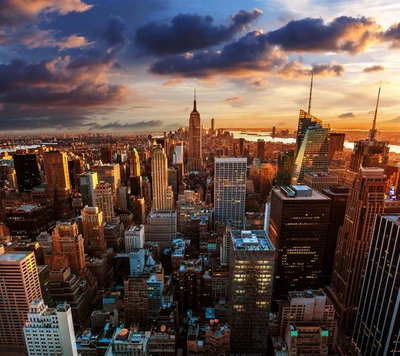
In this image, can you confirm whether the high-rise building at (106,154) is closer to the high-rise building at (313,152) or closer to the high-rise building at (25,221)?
the high-rise building at (25,221)

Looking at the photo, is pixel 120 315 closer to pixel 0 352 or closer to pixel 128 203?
pixel 0 352

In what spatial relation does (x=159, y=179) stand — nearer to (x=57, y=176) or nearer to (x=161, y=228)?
(x=161, y=228)

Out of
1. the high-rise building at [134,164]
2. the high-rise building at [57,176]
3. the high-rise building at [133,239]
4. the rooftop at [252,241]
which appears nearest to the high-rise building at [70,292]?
the high-rise building at [133,239]

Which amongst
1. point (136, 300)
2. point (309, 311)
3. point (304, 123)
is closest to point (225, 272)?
point (309, 311)

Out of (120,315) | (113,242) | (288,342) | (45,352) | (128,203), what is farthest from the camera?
(128,203)

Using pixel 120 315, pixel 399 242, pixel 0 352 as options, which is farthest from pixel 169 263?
pixel 399 242

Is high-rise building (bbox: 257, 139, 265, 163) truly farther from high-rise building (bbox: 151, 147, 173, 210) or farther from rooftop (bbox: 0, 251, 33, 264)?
rooftop (bbox: 0, 251, 33, 264)

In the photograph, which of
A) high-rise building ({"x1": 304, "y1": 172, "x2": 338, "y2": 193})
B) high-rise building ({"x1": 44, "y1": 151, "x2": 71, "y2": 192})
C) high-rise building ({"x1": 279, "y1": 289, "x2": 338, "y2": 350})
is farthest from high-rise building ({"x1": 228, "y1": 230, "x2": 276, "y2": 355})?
high-rise building ({"x1": 44, "y1": 151, "x2": 71, "y2": 192})
